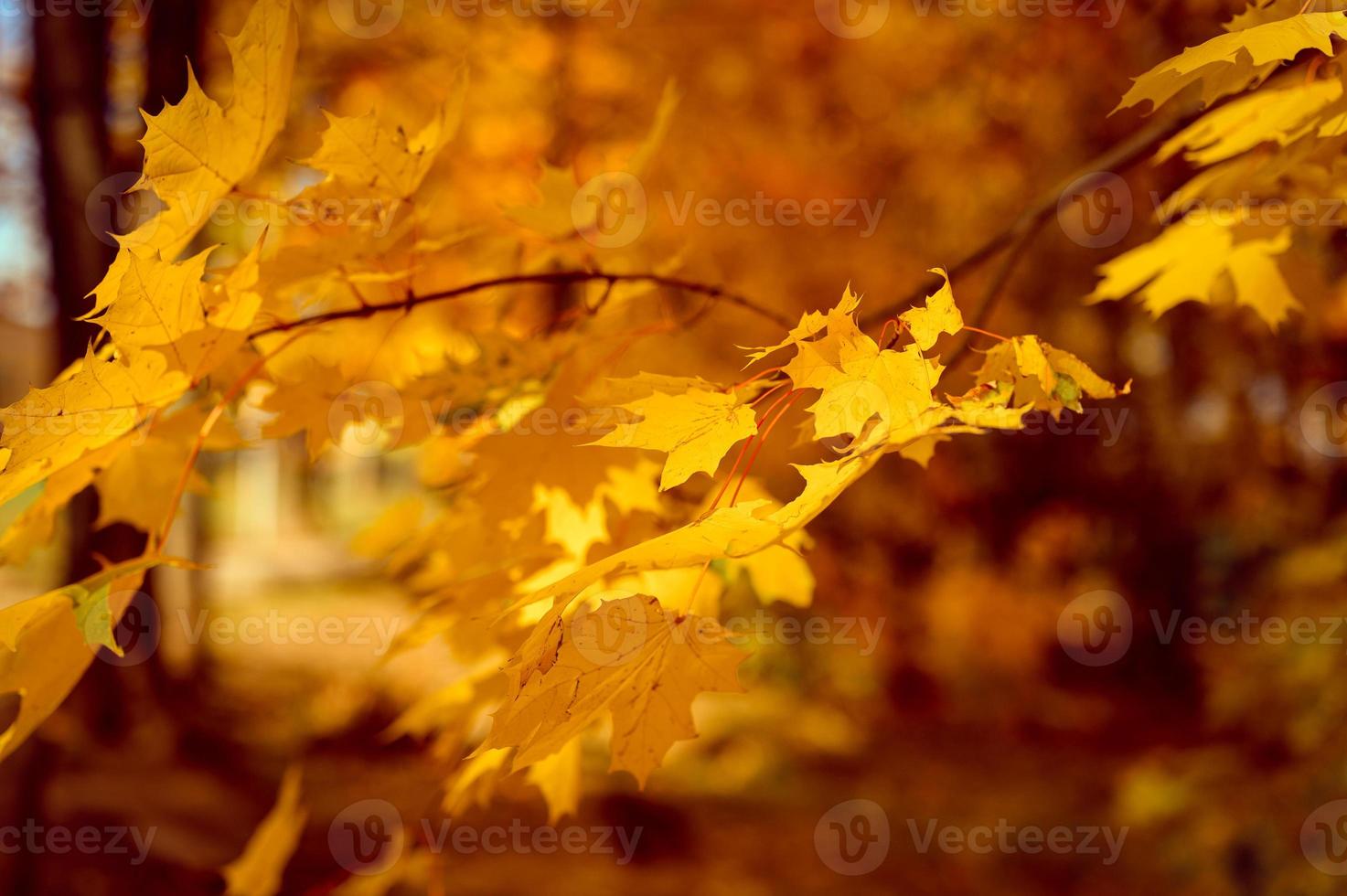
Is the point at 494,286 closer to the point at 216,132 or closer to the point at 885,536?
the point at 216,132

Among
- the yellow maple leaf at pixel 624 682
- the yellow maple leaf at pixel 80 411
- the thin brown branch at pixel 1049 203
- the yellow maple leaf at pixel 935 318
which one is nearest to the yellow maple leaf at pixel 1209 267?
the thin brown branch at pixel 1049 203

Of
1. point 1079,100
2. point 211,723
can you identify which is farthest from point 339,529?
point 1079,100

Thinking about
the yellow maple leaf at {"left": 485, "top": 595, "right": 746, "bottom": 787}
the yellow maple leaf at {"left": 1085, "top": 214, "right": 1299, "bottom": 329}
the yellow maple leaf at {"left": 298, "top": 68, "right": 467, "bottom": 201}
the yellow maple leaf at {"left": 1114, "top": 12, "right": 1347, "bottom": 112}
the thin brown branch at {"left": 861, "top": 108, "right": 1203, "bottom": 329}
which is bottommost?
the yellow maple leaf at {"left": 485, "top": 595, "right": 746, "bottom": 787}

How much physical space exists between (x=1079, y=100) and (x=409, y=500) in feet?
19.9

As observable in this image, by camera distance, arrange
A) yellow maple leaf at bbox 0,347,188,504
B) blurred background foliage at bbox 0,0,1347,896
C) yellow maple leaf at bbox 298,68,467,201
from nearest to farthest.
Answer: yellow maple leaf at bbox 0,347,188,504 → yellow maple leaf at bbox 298,68,467,201 → blurred background foliage at bbox 0,0,1347,896

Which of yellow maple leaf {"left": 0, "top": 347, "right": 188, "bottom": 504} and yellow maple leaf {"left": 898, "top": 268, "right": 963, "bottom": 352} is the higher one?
yellow maple leaf {"left": 898, "top": 268, "right": 963, "bottom": 352}

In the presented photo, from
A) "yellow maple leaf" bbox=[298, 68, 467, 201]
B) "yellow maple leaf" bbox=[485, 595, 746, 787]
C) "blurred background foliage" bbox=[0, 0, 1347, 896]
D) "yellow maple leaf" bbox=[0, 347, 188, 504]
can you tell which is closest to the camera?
"yellow maple leaf" bbox=[485, 595, 746, 787]

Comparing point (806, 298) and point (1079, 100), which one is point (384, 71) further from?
point (1079, 100)

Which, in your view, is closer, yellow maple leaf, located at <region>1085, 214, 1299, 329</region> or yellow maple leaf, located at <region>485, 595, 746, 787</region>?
yellow maple leaf, located at <region>485, 595, 746, 787</region>

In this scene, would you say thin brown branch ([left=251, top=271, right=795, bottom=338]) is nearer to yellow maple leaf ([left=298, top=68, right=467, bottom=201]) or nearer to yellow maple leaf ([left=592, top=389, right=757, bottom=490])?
yellow maple leaf ([left=298, top=68, right=467, bottom=201])

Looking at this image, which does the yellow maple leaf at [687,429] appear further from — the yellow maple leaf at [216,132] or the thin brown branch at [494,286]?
the yellow maple leaf at [216,132]

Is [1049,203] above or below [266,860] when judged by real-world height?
above

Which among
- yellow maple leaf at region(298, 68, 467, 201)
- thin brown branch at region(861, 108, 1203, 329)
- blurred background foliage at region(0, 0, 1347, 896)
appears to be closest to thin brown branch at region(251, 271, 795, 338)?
yellow maple leaf at region(298, 68, 467, 201)

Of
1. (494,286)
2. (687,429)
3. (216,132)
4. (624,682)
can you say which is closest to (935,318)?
(687,429)
